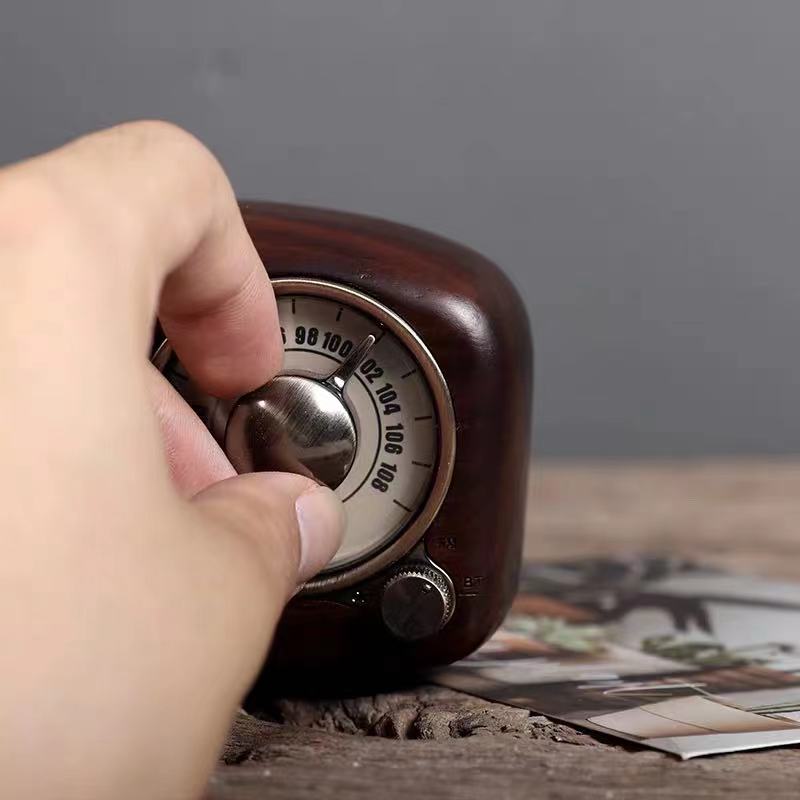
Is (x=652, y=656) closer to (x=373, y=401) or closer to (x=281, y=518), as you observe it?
(x=373, y=401)

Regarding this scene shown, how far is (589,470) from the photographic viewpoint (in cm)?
144

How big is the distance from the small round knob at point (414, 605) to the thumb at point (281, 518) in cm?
13

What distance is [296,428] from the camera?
2.18ft

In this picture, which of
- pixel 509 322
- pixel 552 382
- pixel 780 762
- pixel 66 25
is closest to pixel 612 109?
pixel 552 382

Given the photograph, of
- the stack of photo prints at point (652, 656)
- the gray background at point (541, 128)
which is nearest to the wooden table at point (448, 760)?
the stack of photo prints at point (652, 656)

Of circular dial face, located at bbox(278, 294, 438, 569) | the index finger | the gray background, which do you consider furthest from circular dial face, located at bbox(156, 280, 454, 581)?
the gray background

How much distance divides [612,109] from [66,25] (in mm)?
634

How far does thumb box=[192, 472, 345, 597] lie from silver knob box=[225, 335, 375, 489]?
0.34ft

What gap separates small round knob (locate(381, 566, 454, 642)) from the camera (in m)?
0.69

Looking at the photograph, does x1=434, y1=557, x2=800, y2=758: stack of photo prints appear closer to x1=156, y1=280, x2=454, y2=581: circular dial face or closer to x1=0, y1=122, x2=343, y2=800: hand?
x1=156, y1=280, x2=454, y2=581: circular dial face

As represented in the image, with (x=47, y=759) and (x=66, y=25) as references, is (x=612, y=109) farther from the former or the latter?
(x=47, y=759)

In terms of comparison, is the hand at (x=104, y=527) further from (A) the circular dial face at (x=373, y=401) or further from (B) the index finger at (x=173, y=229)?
(A) the circular dial face at (x=373, y=401)

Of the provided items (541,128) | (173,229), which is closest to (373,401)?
(173,229)

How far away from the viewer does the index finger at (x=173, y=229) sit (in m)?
0.41
